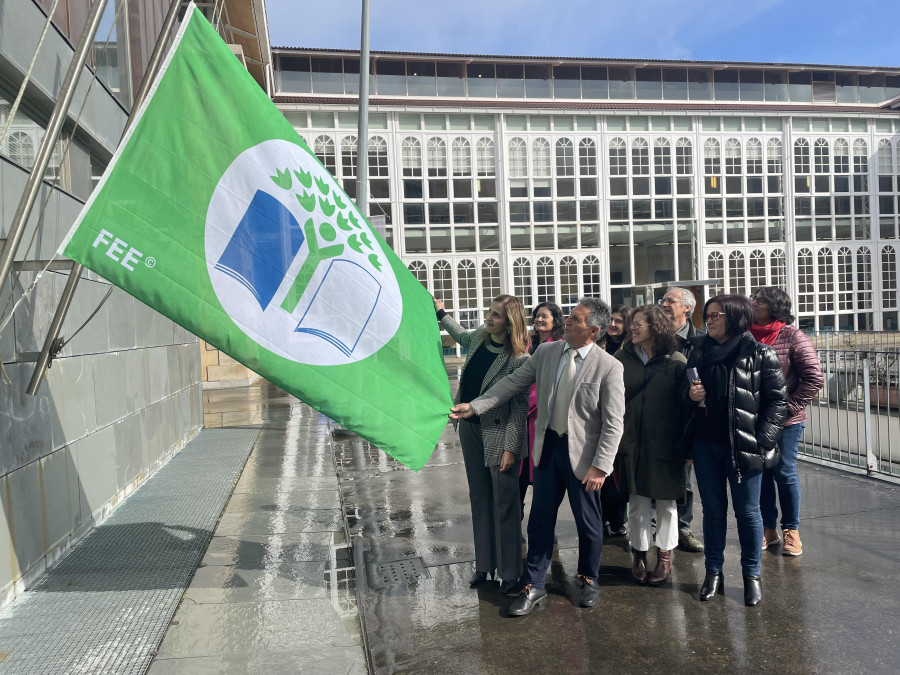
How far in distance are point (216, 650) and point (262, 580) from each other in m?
1.18

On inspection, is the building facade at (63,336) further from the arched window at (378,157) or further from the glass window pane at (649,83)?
the glass window pane at (649,83)

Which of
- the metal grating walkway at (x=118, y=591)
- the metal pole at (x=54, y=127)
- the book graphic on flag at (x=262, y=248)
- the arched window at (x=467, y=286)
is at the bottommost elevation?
the metal grating walkway at (x=118, y=591)

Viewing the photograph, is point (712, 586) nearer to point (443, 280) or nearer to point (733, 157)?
point (443, 280)

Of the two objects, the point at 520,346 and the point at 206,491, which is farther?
the point at 206,491

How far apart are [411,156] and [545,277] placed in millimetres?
7874

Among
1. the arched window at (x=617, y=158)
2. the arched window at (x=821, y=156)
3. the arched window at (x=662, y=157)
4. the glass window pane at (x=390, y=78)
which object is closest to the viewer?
the glass window pane at (x=390, y=78)

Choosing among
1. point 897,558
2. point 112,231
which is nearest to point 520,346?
point 112,231

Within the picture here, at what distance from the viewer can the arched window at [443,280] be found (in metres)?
31.7

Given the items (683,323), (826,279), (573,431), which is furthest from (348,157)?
(573,431)

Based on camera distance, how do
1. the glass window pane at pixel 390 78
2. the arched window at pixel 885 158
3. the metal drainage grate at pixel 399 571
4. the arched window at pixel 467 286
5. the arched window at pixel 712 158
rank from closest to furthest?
the metal drainage grate at pixel 399 571, the arched window at pixel 467 286, the glass window pane at pixel 390 78, the arched window at pixel 712 158, the arched window at pixel 885 158

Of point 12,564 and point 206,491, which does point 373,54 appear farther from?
point 12,564

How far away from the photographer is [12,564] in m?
4.77

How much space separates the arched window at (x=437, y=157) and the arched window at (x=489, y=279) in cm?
435

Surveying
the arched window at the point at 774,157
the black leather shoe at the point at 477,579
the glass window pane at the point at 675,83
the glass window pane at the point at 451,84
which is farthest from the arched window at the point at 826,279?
the black leather shoe at the point at 477,579
